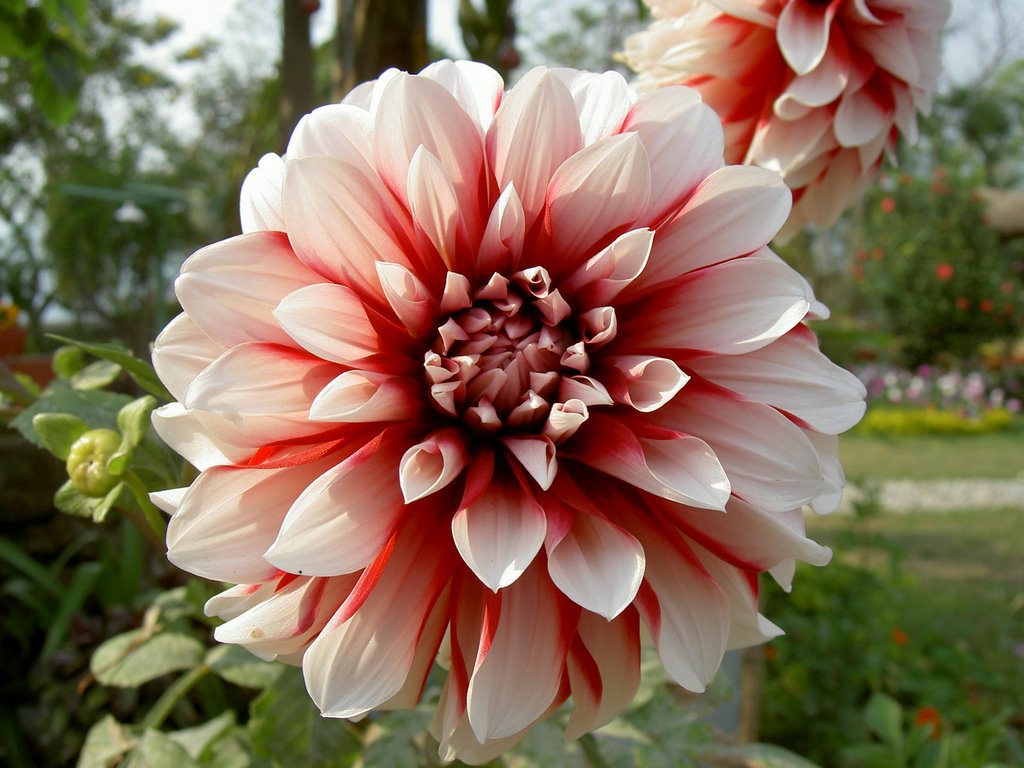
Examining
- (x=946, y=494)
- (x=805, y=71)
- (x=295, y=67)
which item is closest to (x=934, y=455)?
(x=946, y=494)

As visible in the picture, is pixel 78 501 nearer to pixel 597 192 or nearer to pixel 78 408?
pixel 78 408

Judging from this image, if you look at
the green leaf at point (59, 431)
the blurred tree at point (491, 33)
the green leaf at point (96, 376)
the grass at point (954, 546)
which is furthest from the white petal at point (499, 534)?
the grass at point (954, 546)

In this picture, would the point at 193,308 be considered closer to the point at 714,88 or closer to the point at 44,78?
the point at 714,88

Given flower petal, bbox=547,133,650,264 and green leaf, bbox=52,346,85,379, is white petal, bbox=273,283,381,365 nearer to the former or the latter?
flower petal, bbox=547,133,650,264

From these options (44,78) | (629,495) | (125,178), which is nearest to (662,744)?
(629,495)

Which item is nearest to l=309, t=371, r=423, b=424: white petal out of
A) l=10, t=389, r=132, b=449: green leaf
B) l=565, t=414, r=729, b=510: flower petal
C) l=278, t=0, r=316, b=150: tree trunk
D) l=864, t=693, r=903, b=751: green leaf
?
l=565, t=414, r=729, b=510: flower petal

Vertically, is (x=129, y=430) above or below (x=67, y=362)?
above

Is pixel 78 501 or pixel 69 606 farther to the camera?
pixel 69 606
